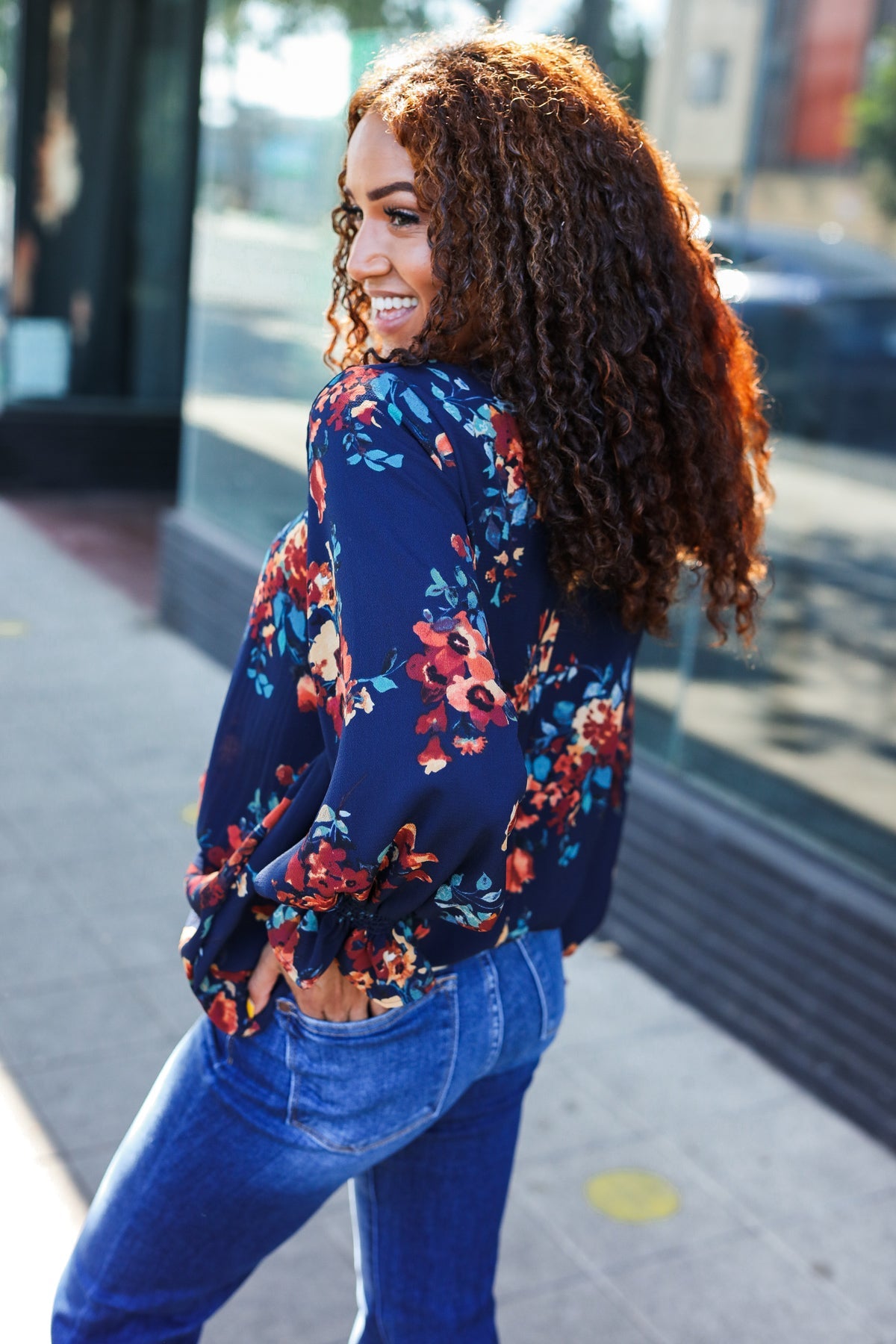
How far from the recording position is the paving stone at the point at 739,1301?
2.72 m

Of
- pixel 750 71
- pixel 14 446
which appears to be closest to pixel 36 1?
pixel 14 446

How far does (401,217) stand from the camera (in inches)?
61.3

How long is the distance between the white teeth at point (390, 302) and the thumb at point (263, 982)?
68 cm

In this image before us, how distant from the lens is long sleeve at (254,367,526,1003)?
4.36 ft

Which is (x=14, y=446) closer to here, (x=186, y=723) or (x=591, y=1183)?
(x=186, y=723)

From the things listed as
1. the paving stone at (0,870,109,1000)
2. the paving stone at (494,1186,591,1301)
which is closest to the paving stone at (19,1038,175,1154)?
the paving stone at (0,870,109,1000)

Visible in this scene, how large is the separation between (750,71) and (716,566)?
9.53 ft

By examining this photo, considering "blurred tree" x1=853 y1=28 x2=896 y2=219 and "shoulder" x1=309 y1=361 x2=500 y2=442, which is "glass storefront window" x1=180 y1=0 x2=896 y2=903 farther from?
"shoulder" x1=309 y1=361 x2=500 y2=442

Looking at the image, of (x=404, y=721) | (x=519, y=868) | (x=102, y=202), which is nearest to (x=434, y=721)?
(x=404, y=721)

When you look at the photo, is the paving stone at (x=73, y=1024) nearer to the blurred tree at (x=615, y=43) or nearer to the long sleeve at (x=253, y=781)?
the long sleeve at (x=253, y=781)

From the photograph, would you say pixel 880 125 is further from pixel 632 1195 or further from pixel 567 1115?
pixel 632 1195

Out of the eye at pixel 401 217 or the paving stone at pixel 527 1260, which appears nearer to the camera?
the eye at pixel 401 217

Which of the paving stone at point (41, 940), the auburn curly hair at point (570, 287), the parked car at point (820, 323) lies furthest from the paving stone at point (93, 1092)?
the parked car at point (820, 323)

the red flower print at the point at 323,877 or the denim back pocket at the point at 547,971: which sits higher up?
the red flower print at the point at 323,877
